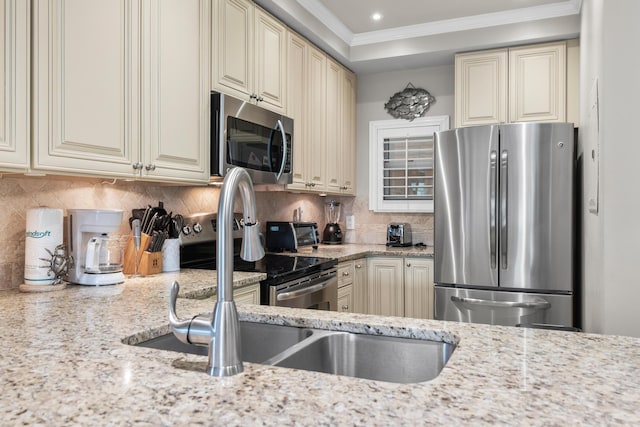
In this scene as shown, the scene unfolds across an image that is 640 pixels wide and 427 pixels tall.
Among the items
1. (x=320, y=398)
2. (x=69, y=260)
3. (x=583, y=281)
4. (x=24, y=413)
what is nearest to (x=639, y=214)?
(x=583, y=281)

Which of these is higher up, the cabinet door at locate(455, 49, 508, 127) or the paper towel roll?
the cabinet door at locate(455, 49, 508, 127)

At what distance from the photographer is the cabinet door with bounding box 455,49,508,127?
3.85 m

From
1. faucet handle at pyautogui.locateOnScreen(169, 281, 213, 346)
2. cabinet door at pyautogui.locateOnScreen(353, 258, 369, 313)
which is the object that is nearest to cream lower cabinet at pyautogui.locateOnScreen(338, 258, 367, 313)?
cabinet door at pyautogui.locateOnScreen(353, 258, 369, 313)

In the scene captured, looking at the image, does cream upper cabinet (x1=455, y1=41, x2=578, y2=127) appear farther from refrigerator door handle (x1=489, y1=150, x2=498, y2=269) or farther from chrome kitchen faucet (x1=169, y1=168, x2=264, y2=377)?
chrome kitchen faucet (x1=169, y1=168, x2=264, y2=377)

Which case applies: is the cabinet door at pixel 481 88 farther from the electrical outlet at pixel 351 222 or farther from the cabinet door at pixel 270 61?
the cabinet door at pixel 270 61

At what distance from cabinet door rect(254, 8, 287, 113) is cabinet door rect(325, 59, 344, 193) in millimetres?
777

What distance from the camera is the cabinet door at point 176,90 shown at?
7.11 feet

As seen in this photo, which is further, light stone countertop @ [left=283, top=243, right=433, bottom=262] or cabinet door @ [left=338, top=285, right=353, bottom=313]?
light stone countertop @ [left=283, top=243, right=433, bottom=262]

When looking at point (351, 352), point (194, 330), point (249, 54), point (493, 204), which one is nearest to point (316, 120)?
point (249, 54)

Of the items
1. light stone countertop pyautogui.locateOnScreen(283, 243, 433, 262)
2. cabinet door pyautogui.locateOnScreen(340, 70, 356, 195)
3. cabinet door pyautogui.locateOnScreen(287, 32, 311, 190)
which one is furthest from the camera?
cabinet door pyautogui.locateOnScreen(340, 70, 356, 195)

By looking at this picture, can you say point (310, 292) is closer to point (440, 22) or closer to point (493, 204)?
point (493, 204)

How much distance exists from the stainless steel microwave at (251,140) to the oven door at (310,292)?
0.67 m

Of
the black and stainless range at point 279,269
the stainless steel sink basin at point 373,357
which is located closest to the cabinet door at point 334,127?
the black and stainless range at point 279,269

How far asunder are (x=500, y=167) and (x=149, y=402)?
2.91 m
